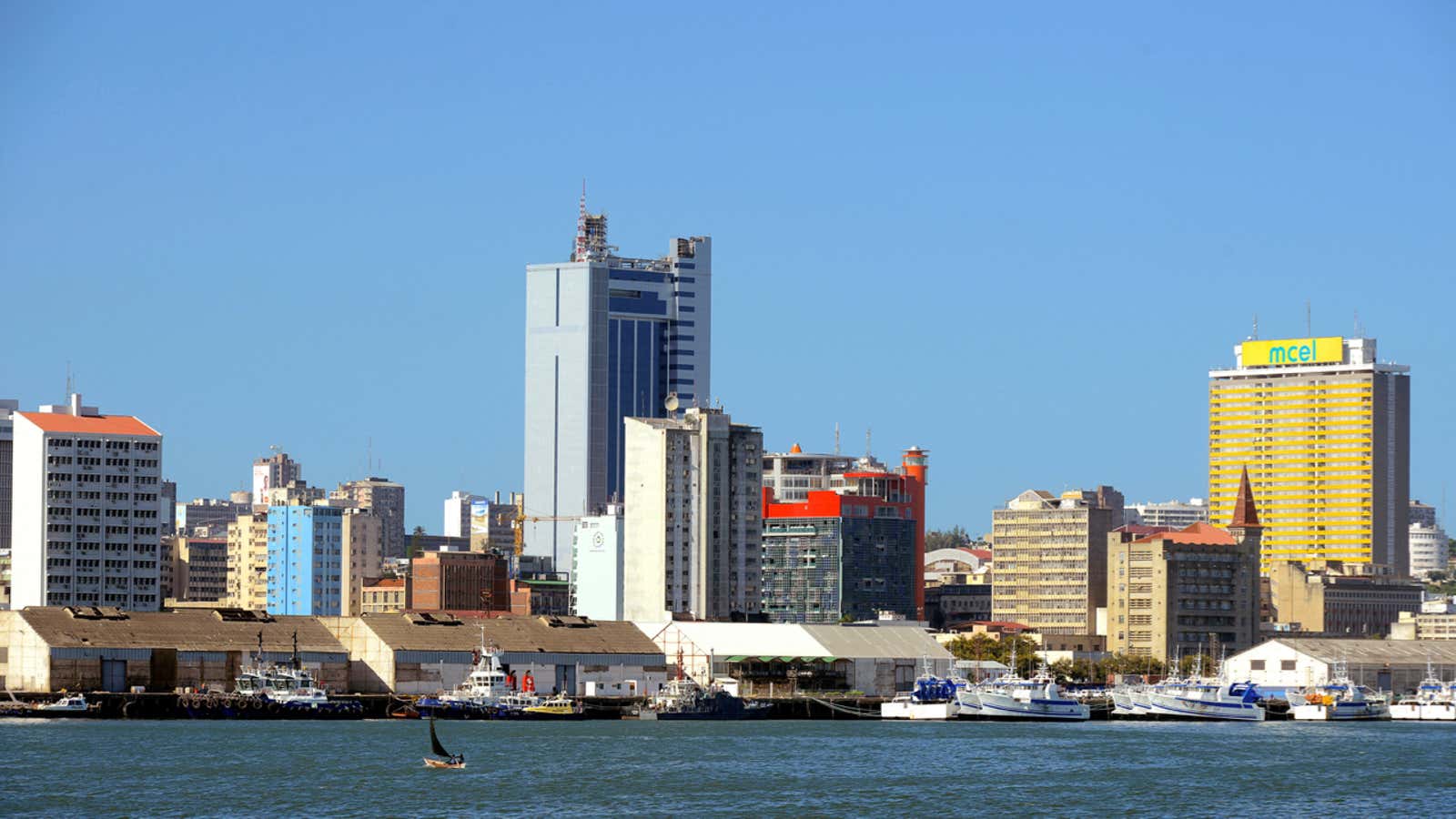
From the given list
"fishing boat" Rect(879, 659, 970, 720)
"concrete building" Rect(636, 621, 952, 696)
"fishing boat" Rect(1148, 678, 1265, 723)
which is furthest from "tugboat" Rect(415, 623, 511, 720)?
"fishing boat" Rect(1148, 678, 1265, 723)

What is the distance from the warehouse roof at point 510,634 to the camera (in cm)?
17000

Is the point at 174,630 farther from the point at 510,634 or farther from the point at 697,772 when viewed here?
the point at 697,772

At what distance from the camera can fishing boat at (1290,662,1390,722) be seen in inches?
7106

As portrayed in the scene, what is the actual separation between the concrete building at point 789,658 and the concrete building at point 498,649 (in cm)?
538

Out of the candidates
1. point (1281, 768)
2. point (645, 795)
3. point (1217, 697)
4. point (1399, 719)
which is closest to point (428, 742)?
point (645, 795)

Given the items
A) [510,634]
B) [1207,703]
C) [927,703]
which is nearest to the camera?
[927,703]

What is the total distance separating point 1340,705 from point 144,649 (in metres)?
84.0

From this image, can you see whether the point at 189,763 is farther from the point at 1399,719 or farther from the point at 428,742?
the point at 1399,719

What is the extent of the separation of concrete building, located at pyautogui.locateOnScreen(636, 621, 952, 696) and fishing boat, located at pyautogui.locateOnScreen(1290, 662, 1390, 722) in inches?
1049

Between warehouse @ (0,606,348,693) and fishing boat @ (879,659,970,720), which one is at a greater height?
warehouse @ (0,606,348,693)

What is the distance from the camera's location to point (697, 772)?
111 m

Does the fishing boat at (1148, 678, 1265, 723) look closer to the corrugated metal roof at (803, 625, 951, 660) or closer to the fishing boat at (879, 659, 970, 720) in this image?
the fishing boat at (879, 659, 970, 720)

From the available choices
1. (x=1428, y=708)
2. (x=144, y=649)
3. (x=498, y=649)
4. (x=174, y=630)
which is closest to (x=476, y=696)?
(x=498, y=649)

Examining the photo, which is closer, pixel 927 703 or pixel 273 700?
pixel 273 700
